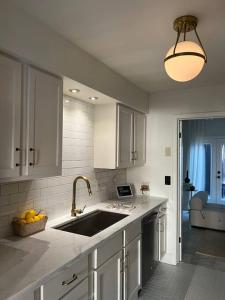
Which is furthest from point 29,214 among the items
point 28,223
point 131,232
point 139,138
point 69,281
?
point 139,138

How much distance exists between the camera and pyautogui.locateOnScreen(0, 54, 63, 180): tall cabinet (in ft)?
4.61

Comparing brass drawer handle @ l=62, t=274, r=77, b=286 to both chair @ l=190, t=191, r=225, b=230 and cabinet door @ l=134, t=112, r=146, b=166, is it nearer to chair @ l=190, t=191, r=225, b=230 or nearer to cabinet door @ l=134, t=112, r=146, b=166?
cabinet door @ l=134, t=112, r=146, b=166

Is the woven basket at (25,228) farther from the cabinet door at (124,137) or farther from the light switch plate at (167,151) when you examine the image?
the light switch plate at (167,151)

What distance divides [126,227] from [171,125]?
5.58ft

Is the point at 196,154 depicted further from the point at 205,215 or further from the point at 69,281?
the point at 69,281

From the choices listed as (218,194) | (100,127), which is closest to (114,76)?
(100,127)

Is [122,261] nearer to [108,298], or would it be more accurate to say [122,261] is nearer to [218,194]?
[108,298]

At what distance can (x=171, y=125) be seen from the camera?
330cm

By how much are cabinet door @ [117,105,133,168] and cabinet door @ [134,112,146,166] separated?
127 mm

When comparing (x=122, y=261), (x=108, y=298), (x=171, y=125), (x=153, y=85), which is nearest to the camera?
(x=108, y=298)

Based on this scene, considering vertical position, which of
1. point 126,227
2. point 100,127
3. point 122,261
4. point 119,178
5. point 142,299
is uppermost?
point 100,127

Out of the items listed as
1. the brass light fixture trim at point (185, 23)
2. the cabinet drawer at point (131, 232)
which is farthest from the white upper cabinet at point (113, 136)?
the brass light fixture trim at point (185, 23)

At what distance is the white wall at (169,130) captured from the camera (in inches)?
121

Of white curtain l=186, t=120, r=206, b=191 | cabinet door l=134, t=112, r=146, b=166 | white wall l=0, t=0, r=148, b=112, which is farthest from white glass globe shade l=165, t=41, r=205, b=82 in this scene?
white curtain l=186, t=120, r=206, b=191
